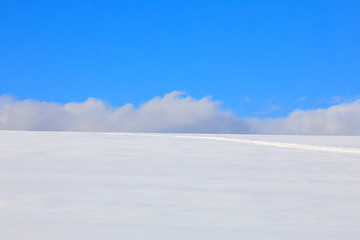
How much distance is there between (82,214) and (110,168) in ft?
15.1

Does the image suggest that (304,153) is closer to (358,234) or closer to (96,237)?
(358,234)

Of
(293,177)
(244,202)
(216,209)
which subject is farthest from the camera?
(293,177)

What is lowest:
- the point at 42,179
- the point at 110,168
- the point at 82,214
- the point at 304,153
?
the point at 82,214

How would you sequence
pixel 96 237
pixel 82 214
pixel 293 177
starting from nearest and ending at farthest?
pixel 96 237
pixel 82 214
pixel 293 177

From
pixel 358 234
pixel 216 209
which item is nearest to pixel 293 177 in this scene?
pixel 216 209

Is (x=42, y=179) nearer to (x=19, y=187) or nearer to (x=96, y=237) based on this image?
(x=19, y=187)

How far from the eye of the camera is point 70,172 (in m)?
8.84

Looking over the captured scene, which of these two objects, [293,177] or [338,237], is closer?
[338,237]

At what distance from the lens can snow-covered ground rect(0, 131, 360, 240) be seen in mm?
4398

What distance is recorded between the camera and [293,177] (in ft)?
27.7

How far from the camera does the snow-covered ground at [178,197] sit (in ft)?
14.4

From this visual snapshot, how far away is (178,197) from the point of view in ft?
20.2

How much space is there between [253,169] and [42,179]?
13.8 feet

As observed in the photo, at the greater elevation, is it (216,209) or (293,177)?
(293,177)
